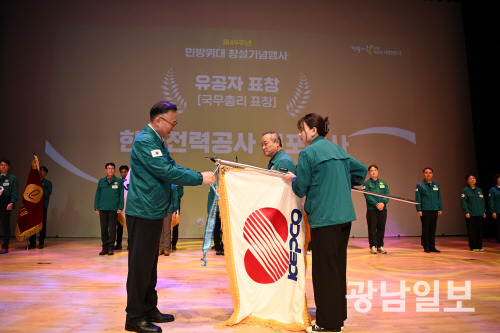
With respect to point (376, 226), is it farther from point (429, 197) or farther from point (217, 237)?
point (217, 237)

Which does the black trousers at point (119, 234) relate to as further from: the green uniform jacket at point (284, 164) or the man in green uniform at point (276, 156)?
the green uniform jacket at point (284, 164)

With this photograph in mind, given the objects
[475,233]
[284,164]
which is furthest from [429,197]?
[284,164]

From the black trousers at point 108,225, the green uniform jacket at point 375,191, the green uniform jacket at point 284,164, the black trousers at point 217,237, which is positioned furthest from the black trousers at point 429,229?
the black trousers at point 108,225

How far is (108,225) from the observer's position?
6152 millimetres

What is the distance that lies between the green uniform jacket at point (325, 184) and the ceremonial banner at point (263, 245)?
230 millimetres

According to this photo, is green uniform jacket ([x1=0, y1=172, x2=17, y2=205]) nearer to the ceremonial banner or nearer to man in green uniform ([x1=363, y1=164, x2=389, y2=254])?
the ceremonial banner

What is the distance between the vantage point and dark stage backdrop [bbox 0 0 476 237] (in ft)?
25.6

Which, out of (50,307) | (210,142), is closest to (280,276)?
(50,307)

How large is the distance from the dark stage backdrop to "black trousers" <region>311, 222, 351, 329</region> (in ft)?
18.2

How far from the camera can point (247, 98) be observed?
7973 mm

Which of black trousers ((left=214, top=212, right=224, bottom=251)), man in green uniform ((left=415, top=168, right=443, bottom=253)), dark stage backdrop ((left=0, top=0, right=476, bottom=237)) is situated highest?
dark stage backdrop ((left=0, top=0, right=476, bottom=237))

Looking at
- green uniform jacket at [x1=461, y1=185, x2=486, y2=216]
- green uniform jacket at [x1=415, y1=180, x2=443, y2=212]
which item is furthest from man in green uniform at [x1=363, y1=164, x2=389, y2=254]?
green uniform jacket at [x1=461, y1=185, x2=486, y2=216]

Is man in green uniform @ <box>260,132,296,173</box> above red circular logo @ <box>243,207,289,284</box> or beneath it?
above

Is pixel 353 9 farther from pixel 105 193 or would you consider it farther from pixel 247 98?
pixel 105 193
